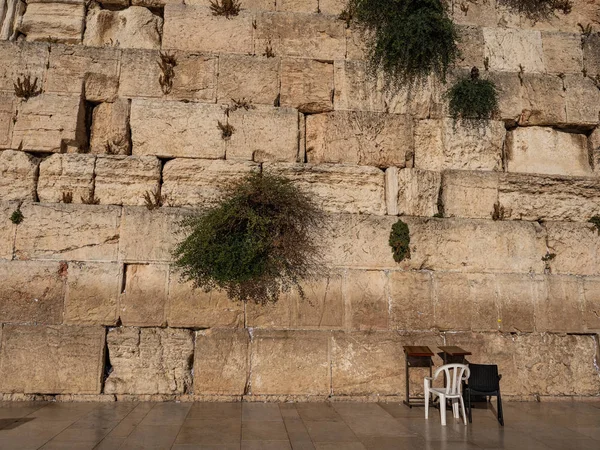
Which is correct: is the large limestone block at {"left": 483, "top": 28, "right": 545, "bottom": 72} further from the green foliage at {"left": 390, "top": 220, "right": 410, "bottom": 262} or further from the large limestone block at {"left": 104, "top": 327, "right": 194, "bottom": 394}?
the large limestone block at {"left": 104, "top": 327, "right": 194, "bottom": 394}

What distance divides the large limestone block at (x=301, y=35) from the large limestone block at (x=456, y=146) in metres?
1.99

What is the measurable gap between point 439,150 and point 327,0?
11.0 feet

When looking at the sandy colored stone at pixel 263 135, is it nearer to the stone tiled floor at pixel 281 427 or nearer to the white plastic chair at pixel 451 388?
the stone tiled floor at pixel 281 427

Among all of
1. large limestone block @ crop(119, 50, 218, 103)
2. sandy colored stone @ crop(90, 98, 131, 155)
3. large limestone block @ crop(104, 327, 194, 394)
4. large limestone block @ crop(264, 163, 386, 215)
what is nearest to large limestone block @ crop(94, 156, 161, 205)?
sandy colored stone @ crop(90, 98, 131, 155)

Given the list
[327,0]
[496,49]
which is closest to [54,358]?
[327,0]

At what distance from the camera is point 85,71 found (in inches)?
305

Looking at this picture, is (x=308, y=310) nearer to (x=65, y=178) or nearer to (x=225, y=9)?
(x=65, y=178)

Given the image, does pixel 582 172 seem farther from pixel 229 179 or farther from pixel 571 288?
pixel 229 179

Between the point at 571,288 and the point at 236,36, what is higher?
the point at 236,36

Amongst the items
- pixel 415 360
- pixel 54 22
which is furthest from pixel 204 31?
pixel 415 360

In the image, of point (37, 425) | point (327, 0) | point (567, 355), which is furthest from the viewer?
point (327, 0)

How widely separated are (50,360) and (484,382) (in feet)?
18.5

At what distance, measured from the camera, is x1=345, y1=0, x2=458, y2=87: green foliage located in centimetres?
782

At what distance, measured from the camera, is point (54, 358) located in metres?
6.52
